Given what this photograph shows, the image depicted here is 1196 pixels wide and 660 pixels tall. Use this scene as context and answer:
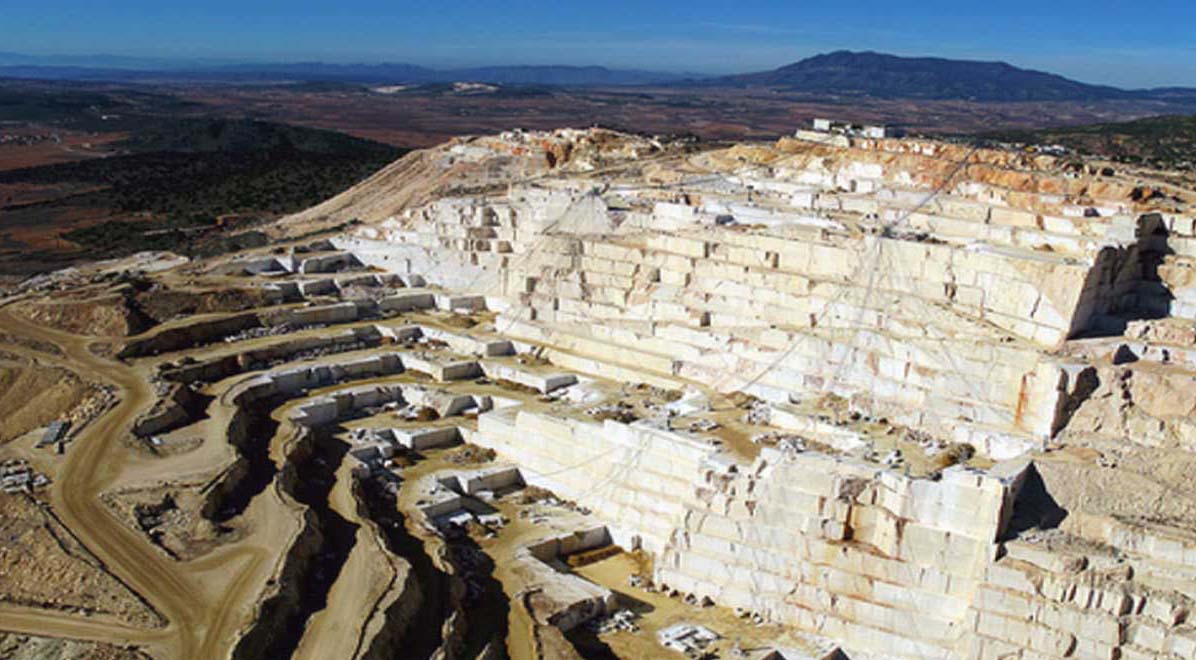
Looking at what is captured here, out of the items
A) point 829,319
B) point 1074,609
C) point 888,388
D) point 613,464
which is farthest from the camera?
point 829,319

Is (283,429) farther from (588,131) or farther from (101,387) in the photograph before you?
(588,131)

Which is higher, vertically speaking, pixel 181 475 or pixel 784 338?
pixel 784 338

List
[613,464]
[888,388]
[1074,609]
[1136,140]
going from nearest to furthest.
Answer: [1074,609]
[888,388]
[613,464]
[1136,140]

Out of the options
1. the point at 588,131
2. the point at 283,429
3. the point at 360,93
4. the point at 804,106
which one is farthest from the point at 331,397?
the point at 360,93

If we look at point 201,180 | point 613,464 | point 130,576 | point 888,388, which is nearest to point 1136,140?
point 888,388

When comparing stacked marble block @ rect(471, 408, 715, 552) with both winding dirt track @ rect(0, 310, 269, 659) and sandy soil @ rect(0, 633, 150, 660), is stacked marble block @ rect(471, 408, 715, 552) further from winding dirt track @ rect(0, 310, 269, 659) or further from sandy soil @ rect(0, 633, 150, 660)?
sandy soil @ rect(0, 633, 150, 660)

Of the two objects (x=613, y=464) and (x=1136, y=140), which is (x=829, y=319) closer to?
(x=613, y=464)
